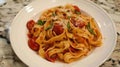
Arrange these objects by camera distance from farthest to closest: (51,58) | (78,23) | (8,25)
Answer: (8,25) < (78,23) < (51,58)

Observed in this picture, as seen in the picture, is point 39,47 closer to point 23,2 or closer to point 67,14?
point 67,14

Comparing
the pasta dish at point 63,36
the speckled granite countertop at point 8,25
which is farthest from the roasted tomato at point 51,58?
the speckled granite countertop at point 8,25

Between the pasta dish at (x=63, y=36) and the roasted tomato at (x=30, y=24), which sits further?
the roasted tomato at (x=30, y=24)

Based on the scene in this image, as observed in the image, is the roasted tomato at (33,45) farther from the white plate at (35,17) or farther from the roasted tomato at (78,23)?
the roasted tomato at (78,23)

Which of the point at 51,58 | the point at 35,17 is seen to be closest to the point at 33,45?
the point at 51,58

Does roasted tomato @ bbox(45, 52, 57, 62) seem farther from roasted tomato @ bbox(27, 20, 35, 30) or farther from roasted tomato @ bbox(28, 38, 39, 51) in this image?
roasted tomato @ bbox(27, 20, 35, 30)

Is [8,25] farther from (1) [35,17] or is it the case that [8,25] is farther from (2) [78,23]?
(2) [78,23]
